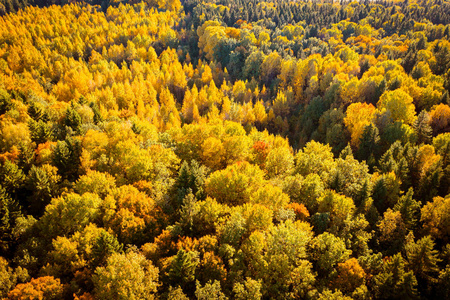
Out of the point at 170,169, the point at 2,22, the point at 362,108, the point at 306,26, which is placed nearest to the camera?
the point at 170,169

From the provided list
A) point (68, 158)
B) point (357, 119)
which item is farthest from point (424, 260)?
point (68, 158)

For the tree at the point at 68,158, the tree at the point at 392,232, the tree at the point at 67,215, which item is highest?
the tree at the point at 68,158

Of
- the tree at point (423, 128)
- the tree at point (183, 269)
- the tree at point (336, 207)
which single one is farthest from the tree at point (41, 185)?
the tree at point (423, 128)

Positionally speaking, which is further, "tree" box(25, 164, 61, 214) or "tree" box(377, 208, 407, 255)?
"tree" box(25, 164, 61, 214)

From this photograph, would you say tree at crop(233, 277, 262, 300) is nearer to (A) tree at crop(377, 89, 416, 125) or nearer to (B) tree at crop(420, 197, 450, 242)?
(B) tree at crop(420, 197, 450, 242)

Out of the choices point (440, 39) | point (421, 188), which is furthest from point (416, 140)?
point (440, 39)

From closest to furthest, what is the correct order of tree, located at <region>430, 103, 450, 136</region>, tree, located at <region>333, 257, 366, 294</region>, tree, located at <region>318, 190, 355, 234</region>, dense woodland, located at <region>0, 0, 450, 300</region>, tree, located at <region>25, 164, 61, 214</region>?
dense woodland, located at <region>0, 0, 450, 300</region>, tree, located at <region>333, 257, 366, 294</region>, tree, located at <region>318, 190, 355, 234</region>, tree, located at <region>25, 164, 61, 214</region>, tree, located at <region>430, 103, 450, 136</region>

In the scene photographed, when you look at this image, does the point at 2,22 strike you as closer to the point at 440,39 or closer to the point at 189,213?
the point at 189,213

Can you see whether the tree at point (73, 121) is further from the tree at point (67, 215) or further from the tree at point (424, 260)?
the tree at point (424, 260)

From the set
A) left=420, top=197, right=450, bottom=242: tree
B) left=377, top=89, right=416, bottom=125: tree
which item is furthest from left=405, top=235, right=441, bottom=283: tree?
left=377, top=89, right=416, bottom=125: tree
